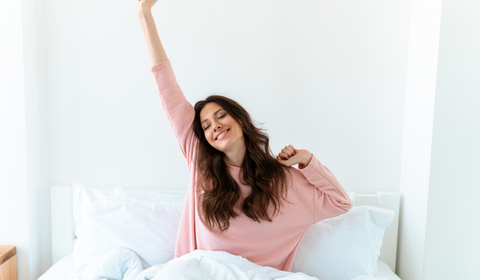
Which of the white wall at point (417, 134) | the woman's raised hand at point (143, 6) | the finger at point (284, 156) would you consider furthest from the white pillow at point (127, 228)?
the white wall at point (417, 134)

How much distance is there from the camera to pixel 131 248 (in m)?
1.38

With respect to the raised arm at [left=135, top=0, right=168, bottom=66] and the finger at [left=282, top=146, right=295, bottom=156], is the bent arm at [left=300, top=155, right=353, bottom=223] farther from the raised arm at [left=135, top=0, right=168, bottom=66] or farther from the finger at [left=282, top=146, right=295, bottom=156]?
the raised arm at [left=135, top=0, right=168, bottom=66]

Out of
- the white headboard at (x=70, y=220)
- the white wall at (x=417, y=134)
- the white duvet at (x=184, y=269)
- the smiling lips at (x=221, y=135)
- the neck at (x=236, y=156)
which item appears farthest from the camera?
the white headboard at (x=70, y=220)

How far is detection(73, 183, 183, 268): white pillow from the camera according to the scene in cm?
138

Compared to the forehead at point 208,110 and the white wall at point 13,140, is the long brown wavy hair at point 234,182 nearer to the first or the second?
the forehead at point 208,110

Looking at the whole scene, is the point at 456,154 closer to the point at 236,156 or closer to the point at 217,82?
the point at 236,156

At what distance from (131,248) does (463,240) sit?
150cm

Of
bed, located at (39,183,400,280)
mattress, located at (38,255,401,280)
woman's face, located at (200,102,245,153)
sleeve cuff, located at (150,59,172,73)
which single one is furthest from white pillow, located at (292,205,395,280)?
sleeve cuff, located at (150,59,172,73)

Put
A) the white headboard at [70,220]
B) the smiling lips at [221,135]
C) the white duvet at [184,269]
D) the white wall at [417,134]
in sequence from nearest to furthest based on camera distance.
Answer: the white duvet at [184,269]
the smiling lips at [221,135]
the white wall at [417,134]
the white headboard at [70,220]

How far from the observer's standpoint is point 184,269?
3.51 feet

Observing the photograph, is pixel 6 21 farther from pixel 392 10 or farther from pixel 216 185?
pixel 392 10

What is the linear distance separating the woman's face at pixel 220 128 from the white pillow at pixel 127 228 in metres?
0.42

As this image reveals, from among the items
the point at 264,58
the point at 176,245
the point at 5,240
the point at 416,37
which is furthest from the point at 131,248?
the point at 416,37

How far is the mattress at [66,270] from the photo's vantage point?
1.40 m
